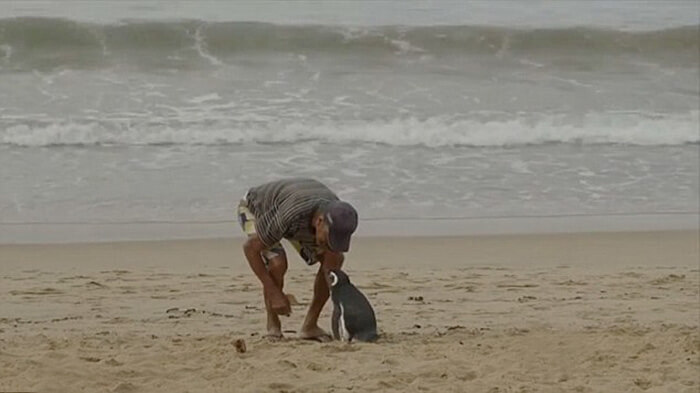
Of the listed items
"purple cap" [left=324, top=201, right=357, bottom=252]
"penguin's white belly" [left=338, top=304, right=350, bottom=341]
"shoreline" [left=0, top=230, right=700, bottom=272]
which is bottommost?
"shoreline" [left=0, top=230, right=700, bottom=272]

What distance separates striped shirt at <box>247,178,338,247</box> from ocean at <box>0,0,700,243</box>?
3304 mm

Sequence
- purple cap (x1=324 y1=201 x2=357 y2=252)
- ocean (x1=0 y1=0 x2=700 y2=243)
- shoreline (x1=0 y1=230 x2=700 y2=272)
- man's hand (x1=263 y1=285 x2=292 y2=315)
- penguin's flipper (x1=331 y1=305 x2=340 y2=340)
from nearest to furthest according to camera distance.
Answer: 1. purple cap (x1=324 y1=201 x2=357 y2=252)
2. man's hand (x1=263 y1=285 x2=292 y2=315)
3. penguin's flipper (x1=331 y1=305 x2=340 y2=340)
4. shoreline (x1=0 y1=230 x2=700 y2=272)
5. ocean (x1=0 y1=0 x2=700 y2=243)

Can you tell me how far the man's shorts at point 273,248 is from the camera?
6.25 metres

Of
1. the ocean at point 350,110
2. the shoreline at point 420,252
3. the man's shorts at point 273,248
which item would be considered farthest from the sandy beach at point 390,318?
the ocean at point 350,110

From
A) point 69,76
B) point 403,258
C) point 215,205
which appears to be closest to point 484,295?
point 403,258

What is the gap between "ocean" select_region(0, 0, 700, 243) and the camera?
419 inches

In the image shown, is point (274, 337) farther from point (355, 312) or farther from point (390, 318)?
point (390, 318)

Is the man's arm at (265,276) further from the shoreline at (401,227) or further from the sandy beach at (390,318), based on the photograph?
the shoreline at (401,227)

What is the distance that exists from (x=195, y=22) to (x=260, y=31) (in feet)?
3.31

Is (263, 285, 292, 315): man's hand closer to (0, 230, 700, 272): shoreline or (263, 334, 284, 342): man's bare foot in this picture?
(263, 334, 284, 342): man's bare foot

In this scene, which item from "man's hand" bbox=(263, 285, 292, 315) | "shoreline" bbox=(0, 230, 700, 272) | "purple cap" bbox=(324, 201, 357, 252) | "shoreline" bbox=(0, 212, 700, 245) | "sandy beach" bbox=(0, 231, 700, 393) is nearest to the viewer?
"sandy beach" bbox=(0, 231, 700, 393)

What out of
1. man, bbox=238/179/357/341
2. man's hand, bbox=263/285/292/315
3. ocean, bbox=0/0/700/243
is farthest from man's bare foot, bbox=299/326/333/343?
ocean, bbox=0/0/700/243

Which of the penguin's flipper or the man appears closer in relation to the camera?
the man

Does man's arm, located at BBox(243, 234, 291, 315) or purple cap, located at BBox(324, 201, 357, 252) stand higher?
purple cap, located at BBox(324, 201, 357, 252)
